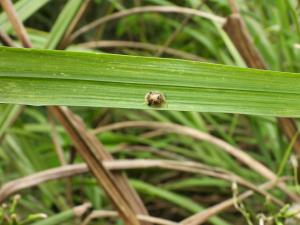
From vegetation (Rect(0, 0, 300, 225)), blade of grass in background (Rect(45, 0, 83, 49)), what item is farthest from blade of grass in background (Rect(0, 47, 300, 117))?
blade of grass in background (Rect(45, 0, 83, 49))

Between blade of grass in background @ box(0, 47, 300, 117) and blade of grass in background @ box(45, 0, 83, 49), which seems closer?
blade of grass in background @ box(0, 47, 300, 117)

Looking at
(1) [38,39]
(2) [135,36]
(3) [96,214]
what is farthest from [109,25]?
(3) [96,214]

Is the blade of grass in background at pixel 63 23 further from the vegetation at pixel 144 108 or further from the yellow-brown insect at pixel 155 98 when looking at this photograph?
the yellow-brown insect at pixel 155 98

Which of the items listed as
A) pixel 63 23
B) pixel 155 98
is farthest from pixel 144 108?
pixel 63 23

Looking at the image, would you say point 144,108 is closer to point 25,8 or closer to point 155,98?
point 155,98

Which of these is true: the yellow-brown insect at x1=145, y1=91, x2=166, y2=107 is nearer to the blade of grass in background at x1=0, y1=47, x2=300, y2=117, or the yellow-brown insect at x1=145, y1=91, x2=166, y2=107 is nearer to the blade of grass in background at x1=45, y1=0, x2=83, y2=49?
the blade of grass in background at x1=0, y1=47, x2=300, y2=117

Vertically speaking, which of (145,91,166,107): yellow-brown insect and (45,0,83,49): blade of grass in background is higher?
(45,0,83,49): blade of grass in background

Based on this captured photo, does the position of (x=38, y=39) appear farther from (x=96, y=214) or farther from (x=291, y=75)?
(x=291, y=75)
